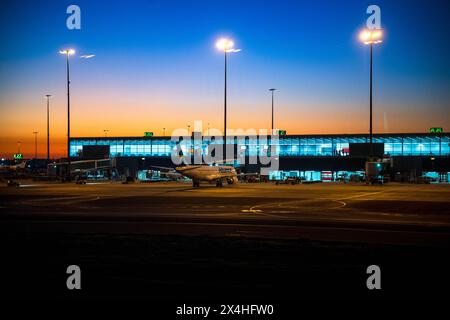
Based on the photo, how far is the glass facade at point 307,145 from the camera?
11881cm

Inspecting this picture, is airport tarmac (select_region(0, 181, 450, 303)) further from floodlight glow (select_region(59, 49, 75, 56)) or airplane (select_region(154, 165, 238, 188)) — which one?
floodlight glow (select_region(59, 49, 75, 56))

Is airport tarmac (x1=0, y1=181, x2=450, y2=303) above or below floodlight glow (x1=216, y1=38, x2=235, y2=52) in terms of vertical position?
below

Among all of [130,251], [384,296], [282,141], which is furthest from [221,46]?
[282,141]

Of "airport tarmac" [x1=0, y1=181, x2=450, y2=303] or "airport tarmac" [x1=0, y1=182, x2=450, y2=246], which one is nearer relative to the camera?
"airport tarmac" [x1=0, y1=181, x2=450, y2=303]

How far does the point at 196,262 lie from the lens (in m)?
15.1

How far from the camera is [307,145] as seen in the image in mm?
128750

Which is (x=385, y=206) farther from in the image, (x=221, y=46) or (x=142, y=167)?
(x=142, y=167)

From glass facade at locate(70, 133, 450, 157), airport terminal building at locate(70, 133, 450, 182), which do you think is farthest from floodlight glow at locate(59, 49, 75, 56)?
glass facade at locate(70, 133, 450, 157)

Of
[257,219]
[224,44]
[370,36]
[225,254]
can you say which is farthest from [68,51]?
[225,254]

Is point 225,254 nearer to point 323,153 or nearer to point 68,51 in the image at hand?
point 68,51

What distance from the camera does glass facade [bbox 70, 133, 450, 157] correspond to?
118812 mm

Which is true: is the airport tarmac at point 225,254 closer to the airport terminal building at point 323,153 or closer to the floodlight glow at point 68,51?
the floodlight glow at point 68,51

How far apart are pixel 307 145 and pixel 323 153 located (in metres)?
4.90
